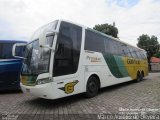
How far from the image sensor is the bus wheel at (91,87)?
8126 millimetres

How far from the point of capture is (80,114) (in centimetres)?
571

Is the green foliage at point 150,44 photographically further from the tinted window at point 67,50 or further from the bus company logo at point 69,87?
the bus company logo at point 69,87

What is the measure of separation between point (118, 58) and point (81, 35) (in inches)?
153

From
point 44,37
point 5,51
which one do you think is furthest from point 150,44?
point 44,37

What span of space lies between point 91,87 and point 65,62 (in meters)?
2.04

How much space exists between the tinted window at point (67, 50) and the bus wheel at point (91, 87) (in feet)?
4.00

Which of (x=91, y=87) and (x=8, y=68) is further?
(x=8, y=68)

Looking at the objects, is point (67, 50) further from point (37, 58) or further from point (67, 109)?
point (67, 109)

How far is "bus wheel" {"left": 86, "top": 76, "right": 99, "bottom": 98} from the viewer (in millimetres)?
8126

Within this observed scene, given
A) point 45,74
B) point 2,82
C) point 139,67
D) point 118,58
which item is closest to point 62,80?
point 45,74

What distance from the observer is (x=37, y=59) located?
6695 millimetres

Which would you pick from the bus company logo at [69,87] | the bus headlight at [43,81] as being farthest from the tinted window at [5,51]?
the bus company logo at [69,87]

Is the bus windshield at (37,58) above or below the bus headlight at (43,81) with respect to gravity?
above

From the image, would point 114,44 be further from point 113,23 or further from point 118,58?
point 113,23
